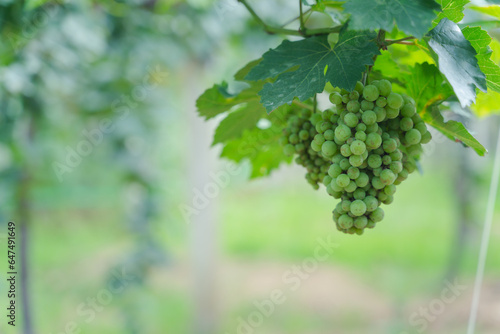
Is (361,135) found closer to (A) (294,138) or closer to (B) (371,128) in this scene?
(B) (371,128)

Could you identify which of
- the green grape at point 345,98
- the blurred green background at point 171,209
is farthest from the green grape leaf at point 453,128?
the blurred green background at point 171,209

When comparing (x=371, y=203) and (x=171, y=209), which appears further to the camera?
(x=171, y=209)

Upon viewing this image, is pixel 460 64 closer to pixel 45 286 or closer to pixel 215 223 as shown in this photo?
pixel 215 223

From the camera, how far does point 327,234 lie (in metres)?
3.25

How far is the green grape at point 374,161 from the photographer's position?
0.42m

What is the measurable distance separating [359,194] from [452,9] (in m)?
0.19

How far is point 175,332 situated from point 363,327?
1.15m

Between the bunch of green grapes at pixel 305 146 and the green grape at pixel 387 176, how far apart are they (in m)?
0.09

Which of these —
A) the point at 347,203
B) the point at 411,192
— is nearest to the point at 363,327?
the point at 411,192

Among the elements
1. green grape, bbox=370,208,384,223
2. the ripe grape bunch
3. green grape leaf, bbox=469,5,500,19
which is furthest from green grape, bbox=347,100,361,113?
green grape leaf, bbox=469,5,500,19

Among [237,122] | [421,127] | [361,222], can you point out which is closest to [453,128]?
[421,127]

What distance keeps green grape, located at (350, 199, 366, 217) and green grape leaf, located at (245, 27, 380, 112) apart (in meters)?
0.11

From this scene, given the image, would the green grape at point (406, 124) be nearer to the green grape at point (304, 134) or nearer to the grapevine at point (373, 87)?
the grapevine at point (373, 87)

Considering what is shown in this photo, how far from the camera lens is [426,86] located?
45 centimetres
